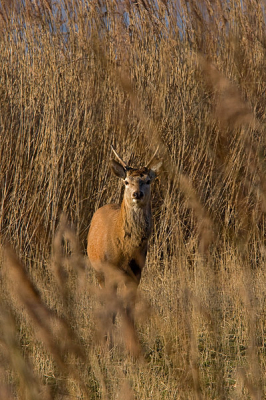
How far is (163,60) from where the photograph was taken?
6121 mm

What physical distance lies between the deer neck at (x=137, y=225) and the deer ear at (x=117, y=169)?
1.05 ft

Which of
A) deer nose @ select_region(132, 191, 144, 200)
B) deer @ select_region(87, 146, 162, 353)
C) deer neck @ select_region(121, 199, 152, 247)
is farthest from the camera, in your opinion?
deer neck @ select_region(121, 199, 152, 247)

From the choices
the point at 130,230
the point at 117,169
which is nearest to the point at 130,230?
the point at 130,230

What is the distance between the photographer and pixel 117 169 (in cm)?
A: 466

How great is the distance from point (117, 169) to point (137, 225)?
540 mm

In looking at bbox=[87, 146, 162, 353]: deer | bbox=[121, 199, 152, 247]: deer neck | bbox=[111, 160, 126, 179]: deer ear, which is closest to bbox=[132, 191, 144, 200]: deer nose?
bbox=[87, 146, 162, 353]: deer

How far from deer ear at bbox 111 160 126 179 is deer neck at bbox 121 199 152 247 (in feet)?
1.05

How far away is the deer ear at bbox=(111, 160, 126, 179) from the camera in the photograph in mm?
4601

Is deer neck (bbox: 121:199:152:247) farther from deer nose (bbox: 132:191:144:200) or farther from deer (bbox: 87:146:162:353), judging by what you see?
deer nose (bbox: 132:191:144:200)

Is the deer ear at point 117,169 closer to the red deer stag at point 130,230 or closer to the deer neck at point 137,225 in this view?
the red deer stag at point 130,230

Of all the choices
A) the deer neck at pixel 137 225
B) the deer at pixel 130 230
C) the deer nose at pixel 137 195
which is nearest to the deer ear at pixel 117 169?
the deer at pixel 130 230

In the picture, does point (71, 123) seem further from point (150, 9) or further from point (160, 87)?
point (150, 9)

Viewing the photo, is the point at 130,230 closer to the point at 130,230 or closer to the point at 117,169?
the point at 130,230

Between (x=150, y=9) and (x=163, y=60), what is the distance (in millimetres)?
648
